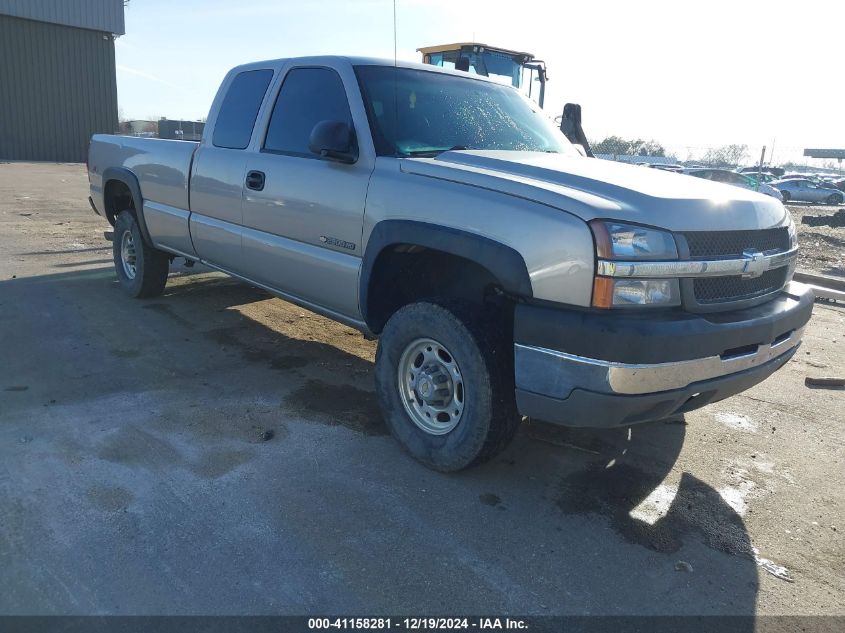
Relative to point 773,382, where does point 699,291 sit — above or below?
above

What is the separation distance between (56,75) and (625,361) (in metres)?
34.2

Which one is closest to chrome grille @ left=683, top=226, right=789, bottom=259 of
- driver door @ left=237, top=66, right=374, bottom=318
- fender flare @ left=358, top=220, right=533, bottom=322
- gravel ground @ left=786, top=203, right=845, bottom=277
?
fender flare @ left=358, top=220, right=533, bottom=322

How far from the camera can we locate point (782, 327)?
318 centimetres

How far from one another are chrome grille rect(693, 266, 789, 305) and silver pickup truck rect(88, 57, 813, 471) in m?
0.01

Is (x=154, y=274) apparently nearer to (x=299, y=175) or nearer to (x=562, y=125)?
(x=299, y=175)

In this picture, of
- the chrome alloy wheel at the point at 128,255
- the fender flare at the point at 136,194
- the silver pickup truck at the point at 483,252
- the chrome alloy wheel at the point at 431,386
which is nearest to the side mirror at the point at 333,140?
the silver pickup truck at the point at 483,252

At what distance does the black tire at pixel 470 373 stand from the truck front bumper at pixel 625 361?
0.21 m

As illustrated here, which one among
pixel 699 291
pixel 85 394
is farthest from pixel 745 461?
pixel 85 394

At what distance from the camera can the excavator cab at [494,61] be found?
12.3 meters

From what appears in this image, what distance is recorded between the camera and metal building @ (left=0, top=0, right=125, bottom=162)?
2870cm

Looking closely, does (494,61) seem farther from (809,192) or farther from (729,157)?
(729,157)

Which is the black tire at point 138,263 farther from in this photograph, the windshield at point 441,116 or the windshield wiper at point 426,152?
the windshield wiper at point 426,152

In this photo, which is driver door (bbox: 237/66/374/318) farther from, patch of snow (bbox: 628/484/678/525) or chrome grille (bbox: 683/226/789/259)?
patch of snow (bbox: 628/484/678/525)

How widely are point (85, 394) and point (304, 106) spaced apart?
232 centimetres
